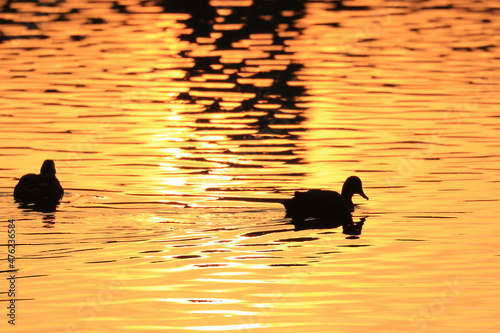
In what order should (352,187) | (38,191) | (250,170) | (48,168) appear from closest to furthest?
(38,191), (352,187), (48,168), (250,170)

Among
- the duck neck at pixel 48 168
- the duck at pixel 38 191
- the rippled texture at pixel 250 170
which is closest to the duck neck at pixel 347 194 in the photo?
the rippled texture at pixel 250 170

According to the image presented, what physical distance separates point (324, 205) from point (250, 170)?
407cm

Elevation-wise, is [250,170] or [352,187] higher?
[352,187]

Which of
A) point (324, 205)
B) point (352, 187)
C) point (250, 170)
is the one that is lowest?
point (250, 170)

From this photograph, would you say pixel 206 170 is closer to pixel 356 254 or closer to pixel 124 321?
pixel 356 254

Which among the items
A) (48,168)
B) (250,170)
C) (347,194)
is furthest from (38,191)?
(347,194)

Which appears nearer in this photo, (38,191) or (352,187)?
(38,191)

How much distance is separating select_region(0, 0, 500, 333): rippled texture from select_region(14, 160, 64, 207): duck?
22 centimetres

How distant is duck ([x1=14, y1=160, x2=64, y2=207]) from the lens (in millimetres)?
23531

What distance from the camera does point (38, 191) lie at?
23531mm

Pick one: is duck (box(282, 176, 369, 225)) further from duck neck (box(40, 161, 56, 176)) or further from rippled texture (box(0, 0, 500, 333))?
duck neck (box(40, 161, 56, 176))

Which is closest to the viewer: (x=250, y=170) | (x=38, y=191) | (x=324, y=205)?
(x=324, y=205)

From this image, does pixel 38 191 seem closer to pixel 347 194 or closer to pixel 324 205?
pixel 324 205

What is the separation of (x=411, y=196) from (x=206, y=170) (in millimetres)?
4681
